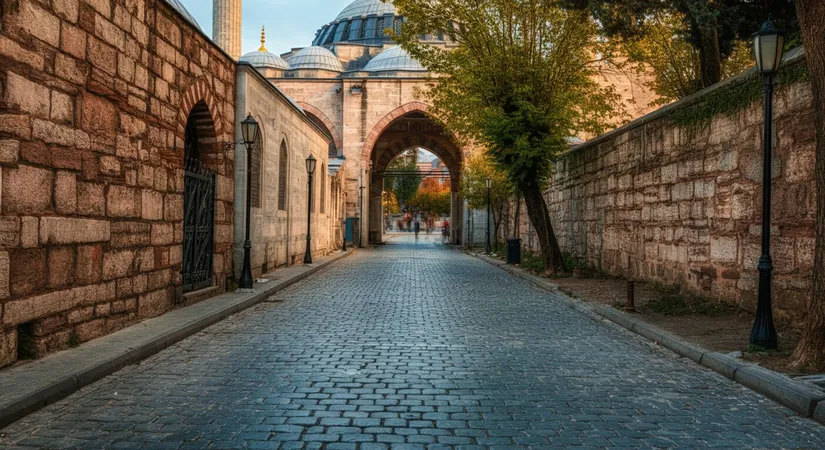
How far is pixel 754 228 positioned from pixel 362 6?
6082cm

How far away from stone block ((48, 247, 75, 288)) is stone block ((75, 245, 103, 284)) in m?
0.13

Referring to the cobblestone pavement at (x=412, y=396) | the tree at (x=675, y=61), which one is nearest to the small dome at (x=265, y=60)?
the tree at (x=675, y=61)

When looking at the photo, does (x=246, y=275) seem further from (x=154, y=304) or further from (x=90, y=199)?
(x=90, y=199)

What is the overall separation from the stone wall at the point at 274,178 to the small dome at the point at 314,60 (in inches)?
1074

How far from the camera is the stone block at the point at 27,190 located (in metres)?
5.49

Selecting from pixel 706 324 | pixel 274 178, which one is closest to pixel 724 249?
pixel 706 324

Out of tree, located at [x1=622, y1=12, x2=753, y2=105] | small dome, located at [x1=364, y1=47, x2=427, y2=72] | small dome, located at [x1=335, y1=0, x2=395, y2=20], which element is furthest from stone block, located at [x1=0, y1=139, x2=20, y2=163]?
small dome, located at [x1=335, y1=0, x2=395, y2=20]

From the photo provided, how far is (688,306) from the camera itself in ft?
32.1

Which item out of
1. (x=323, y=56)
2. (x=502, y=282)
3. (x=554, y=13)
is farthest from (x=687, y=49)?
(x=323, y=56)

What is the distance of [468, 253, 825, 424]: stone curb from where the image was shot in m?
4.72

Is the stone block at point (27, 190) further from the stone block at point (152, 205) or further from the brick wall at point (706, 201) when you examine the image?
the brick wall at point (706, 201)

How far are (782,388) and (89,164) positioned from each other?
630 cm

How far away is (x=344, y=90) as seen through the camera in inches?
1468

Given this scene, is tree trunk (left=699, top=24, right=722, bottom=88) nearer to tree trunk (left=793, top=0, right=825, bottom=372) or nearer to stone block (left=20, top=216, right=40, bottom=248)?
tree trunk (left=793, top=0, right=825, bottom=372)
